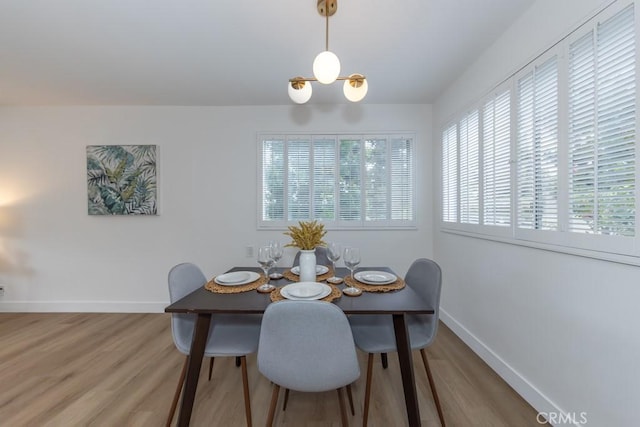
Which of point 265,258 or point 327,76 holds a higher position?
point 327,76

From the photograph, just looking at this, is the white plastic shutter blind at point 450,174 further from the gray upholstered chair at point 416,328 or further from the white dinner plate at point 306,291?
the white dinner plate at point 306,291

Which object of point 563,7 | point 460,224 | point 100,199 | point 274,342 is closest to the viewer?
point 274,342

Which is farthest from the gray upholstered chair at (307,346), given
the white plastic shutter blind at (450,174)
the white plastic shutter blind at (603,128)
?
the white plastic shutter blind at (450,174)

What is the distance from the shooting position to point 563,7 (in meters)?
1.49

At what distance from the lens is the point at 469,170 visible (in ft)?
8.27

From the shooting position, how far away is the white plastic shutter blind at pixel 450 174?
2785 millimetres

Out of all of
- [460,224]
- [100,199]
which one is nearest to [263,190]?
[100,199]

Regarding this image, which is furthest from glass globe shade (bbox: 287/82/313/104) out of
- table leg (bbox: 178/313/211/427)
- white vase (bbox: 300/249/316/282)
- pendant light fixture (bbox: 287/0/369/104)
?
table leg (bbox: 178/313/211/427)

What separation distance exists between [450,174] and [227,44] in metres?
2.40

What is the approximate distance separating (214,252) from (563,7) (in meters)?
3.57

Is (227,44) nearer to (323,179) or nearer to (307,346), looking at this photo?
(323,179)

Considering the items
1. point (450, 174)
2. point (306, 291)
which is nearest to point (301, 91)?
point (306, 291)

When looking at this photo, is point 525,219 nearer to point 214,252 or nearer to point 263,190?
point 263,190

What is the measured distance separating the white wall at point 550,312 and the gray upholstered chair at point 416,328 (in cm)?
64
